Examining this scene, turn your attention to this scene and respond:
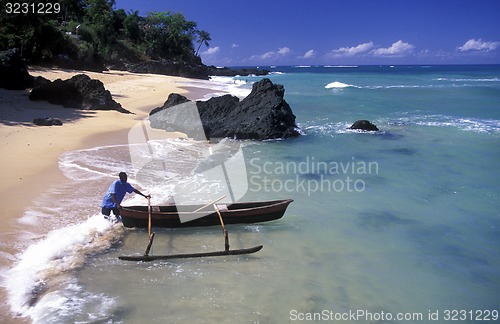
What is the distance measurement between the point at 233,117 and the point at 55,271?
14.0m

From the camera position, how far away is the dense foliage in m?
33.4

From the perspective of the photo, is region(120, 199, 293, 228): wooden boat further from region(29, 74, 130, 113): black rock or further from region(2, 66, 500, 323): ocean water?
region(29, 74, 130, 113): black rock

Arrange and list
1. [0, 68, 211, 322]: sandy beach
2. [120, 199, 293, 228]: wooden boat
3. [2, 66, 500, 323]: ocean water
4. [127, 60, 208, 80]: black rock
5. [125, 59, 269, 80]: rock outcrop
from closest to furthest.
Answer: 1. [2, 66, 500, 323]: ocean water
2. [120, 199, 293, 228]: wooden boat
3. [0, 68, 211, 322]: sandy beach
4. [125, 59, 269, 80]: rock outcrop
5. [127, 60, 208, 80]: black rock

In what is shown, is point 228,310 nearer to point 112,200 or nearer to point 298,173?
Result: point 112,200

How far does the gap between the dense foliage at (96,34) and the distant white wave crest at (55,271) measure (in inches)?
933

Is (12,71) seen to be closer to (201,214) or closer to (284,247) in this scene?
(201,214)

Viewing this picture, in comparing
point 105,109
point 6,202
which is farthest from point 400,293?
point 105,109

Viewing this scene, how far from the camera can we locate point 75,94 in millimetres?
A: 22047

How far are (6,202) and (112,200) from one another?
9.20ft

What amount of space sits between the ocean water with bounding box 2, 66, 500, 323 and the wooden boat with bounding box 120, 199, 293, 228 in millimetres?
250

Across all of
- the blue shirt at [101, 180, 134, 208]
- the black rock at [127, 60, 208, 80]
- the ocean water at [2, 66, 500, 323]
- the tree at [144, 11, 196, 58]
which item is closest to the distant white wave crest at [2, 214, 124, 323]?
the ocean water at [2, 66, 500, 323]

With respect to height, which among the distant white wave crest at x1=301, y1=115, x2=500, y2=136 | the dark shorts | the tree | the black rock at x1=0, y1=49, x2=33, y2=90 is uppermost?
the tree

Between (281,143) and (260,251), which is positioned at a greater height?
(281,143)

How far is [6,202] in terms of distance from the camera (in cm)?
929
